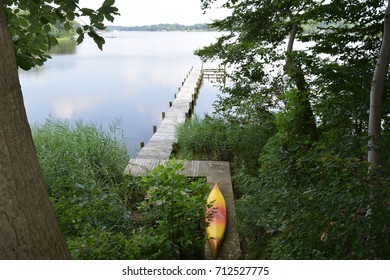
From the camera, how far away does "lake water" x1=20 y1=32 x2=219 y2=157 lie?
1332cm

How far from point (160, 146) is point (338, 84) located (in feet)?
15.2

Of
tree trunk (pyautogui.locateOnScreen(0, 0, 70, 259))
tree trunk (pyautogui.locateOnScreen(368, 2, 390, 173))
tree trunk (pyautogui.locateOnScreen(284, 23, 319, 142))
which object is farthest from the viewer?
tree trunk (pyautogui.locateOnScreen(284, 23, 319, 142))

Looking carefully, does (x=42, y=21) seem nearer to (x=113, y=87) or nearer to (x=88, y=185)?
(x=88, y=185)

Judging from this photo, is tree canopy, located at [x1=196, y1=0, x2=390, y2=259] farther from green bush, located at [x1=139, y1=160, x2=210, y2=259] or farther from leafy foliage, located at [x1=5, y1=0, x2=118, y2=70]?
leafy foliage, located at [x1=5, y1=0, x2=118, y2=70]

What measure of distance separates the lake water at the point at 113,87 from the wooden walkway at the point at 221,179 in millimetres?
4366

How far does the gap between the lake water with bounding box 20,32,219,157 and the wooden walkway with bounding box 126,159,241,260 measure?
4.37 meters

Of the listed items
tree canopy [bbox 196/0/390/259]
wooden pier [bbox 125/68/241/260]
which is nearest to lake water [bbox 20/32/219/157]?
wooden pier [bbox 125/68/241/260]

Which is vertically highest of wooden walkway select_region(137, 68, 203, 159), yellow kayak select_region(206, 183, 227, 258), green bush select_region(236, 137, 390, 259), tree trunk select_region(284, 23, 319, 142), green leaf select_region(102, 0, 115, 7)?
green leaf select_region(102, 0, 115, 7)

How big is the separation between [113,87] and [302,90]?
48.9ft

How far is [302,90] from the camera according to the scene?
162 inches

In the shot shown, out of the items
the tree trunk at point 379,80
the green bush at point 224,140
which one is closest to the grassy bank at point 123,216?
the tree trunk at point 379,80

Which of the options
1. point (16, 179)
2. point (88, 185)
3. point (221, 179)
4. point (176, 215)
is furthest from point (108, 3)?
point (221, 179)
